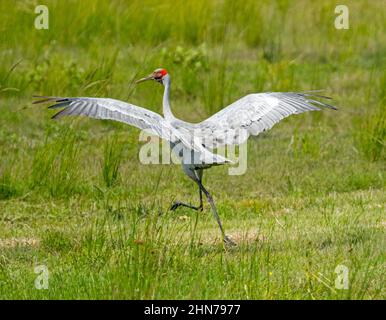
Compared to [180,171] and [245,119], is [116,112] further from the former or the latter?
[180,171]

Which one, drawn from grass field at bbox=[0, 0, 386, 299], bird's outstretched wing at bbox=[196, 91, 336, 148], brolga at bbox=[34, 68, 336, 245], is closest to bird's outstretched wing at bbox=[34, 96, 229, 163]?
brolga at bbox=[34, 68, 336, 245]

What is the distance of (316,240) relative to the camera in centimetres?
666

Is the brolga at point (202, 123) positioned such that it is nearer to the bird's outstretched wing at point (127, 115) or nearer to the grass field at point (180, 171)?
the bird's outstretched wing at point (127, 115)

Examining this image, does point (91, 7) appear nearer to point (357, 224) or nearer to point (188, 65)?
point (188, 65)

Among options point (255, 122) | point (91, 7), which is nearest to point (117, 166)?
point (255, 122)

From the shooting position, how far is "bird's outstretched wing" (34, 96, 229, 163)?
20.8 ft

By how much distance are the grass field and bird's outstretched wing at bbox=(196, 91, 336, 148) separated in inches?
23.3

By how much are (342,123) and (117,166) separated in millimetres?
3028

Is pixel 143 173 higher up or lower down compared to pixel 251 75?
→ lower down

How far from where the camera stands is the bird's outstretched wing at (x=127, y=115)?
635 cm

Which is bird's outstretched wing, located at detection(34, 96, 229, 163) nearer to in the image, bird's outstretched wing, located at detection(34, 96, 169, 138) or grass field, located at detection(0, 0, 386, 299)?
bird's outstretched wing, located at detection(34, 96, 169, 138)

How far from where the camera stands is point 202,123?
6.80m

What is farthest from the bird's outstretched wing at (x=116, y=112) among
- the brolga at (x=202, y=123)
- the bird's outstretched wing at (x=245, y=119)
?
the bird's outstretched wing at (x=245, y=119)
